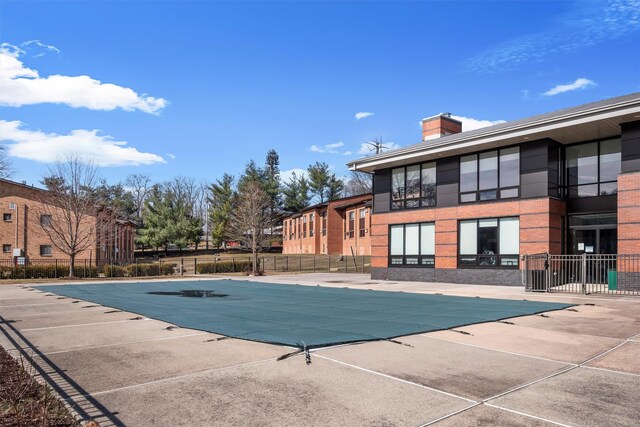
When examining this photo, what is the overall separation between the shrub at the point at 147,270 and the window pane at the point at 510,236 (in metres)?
23.3

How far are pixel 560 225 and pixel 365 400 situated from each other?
2000 cm

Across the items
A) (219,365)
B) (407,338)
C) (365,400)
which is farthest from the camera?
(407,338)

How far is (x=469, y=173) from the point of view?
24016 mm

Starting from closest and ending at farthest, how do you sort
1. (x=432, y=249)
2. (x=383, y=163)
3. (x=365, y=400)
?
(x=365, y=400) < (x=432, y=249) < (x=383, y=163)

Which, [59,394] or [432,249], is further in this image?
[432,249]

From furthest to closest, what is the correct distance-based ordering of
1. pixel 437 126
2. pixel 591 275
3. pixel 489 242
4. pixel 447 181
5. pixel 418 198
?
1. pixel 437 126
2. pixel 418 198
3. pixel 447 181
4. pixel 489 242
5. pixel 591 275

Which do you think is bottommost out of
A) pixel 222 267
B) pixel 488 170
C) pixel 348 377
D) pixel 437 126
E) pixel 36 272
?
pixel 222 267

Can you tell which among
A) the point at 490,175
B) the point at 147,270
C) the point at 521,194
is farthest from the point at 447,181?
the point at 147,270

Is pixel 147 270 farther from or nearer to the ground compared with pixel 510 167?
nearer to the ground

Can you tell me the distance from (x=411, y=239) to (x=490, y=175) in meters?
5.80

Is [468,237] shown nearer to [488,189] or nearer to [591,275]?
[488,189]

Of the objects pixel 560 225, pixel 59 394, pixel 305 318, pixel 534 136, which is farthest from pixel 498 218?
pixel 59 394

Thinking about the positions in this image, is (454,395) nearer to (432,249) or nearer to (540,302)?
(540,302)

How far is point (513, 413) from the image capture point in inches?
171
